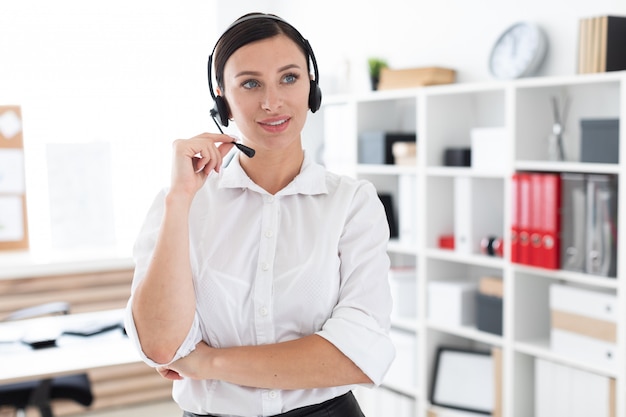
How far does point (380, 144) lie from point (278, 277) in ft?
8.04

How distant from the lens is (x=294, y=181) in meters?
1.53

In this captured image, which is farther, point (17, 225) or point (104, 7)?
point (104, 7)

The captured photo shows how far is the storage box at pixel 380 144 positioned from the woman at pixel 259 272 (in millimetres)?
2315

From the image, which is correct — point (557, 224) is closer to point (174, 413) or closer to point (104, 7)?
point (174, 413)

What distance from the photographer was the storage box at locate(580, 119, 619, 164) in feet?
9.02

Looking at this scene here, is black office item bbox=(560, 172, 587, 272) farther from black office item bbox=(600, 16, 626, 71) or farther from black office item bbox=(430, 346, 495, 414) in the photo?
black office item bbox=(430, 346, 495, 414)

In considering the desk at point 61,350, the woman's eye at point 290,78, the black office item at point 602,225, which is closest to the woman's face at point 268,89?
the woman's eye at point 290,78

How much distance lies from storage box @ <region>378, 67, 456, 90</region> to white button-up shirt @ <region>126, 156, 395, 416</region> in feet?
7.12

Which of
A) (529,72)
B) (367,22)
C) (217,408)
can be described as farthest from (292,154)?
(367,22)

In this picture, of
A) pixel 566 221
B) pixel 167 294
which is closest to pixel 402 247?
pixel 566 221

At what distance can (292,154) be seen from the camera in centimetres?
155

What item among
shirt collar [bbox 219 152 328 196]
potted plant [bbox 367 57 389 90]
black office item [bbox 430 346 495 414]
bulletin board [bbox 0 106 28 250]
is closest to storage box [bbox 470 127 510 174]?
potted plant [bbox 367 57 389 90]

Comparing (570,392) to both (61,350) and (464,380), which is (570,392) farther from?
(61,350)

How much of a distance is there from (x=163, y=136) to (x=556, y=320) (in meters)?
2.75
